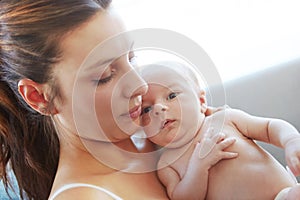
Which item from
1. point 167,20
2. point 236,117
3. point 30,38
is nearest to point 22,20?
point 30,38

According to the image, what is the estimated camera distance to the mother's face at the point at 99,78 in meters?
0.70

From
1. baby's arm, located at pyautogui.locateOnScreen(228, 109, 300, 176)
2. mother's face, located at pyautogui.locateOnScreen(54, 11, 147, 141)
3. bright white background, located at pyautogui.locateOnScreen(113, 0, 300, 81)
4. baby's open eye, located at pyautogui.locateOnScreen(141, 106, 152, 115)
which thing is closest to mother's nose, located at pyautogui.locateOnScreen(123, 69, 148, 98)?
mother's face, located at pyautogui.locateOnScreen(54, 11, 147, 141)

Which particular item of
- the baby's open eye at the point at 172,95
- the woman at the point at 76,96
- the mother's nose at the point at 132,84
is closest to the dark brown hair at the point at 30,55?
the woman at the point at 76,96

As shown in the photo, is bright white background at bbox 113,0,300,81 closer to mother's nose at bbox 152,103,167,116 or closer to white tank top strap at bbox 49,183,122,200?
mother's nose at bbox 152,103,167,116

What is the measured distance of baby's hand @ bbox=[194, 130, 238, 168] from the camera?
803 millimetres

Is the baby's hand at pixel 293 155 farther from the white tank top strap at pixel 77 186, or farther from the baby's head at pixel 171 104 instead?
the white tank top strap at pixel 77 186

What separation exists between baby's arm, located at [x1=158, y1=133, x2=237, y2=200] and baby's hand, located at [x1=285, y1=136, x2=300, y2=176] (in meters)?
0.10

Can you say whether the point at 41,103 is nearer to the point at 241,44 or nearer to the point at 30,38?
the point at 30,38

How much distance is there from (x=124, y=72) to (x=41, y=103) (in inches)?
6.1

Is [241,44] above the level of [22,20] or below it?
below

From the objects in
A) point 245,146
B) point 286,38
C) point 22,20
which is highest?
point 22,20

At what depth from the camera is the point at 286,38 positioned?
1159 millimetres

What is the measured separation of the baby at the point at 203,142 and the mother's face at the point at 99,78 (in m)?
0.09

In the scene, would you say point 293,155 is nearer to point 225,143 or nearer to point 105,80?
point 225,143
